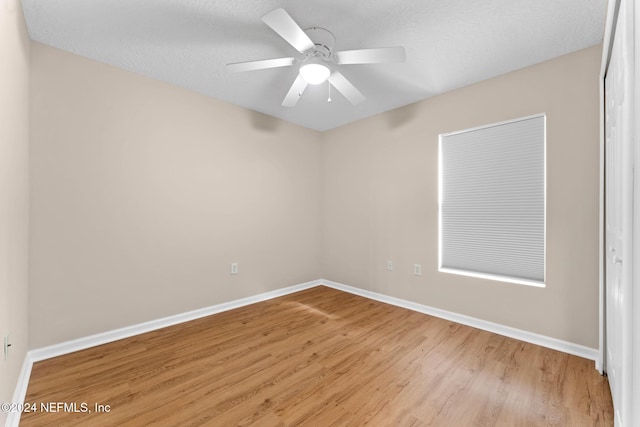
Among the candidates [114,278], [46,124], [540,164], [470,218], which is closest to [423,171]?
[470,218]

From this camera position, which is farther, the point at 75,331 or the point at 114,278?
the point at 114,278

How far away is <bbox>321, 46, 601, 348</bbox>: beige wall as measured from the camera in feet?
7.23

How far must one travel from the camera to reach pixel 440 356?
7.23 feet

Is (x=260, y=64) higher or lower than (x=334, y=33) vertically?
lower

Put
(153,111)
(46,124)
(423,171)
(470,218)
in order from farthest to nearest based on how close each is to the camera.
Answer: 1. (423,171)
2. (470,218)
3. (153,111)
4. (46,124)

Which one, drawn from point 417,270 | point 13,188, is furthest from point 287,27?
point 417,270

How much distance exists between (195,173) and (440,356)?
3.03 m

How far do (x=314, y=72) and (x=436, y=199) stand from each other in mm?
2017

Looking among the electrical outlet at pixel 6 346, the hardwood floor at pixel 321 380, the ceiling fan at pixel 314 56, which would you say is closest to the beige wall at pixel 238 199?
the hardwood floor at pixel 321 380

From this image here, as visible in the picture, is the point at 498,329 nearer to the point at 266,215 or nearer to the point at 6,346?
the point at 266,215

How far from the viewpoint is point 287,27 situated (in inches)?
62.1

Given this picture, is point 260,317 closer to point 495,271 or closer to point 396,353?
point 396,353

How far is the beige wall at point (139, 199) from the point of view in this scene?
218 centimetres

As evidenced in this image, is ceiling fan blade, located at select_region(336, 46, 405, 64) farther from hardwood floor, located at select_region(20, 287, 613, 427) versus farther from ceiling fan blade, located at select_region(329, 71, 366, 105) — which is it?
hardwood floor, located at select_region(20, 287, 613, 427)
